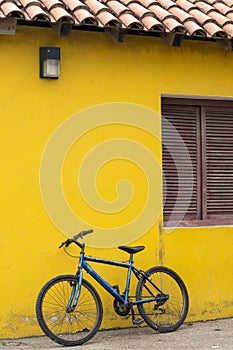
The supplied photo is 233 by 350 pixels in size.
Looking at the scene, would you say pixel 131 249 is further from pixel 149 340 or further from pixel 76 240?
pixel 149 340

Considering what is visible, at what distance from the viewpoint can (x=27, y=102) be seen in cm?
834

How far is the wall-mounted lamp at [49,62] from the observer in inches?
327

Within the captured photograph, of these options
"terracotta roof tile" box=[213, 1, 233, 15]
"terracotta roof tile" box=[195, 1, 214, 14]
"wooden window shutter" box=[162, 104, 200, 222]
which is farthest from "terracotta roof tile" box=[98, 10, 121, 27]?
"terracotta roof tile" box=[213, 1, 233, 15]

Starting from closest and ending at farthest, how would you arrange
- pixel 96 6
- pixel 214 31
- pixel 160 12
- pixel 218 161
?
pixel 96 6 → pixel 214 31 → pixel 160 12 → pixel 218 161

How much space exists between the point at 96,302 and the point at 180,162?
220 cm

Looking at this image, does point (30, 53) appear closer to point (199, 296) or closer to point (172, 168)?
point (172, 168)

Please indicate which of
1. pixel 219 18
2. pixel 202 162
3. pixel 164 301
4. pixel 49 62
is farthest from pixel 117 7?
pixel 164 301

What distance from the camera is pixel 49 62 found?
830 cm

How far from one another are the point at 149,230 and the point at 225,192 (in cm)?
127

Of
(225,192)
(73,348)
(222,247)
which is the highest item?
(225,192)

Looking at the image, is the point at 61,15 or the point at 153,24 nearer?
the point at 61,15

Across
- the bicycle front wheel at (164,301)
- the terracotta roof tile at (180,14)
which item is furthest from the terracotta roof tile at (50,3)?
the bicycle front wheel at (164,301)

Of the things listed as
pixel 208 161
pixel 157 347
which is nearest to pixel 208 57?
pixel 208 161

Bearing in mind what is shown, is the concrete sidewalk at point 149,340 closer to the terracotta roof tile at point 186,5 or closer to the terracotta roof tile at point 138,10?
the terracotta roof tile at point 138,10
